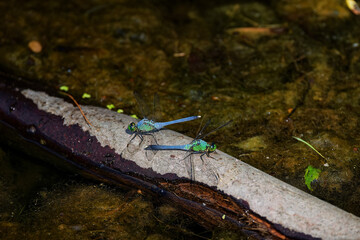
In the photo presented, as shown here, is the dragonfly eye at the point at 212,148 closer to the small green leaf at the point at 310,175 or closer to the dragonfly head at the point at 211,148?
the dragonfly head at the point at 211,148

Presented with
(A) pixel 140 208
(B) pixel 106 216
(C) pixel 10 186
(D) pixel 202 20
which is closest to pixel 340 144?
(A) pixel 140 208

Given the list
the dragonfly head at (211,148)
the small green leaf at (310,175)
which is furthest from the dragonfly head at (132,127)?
the small green leaf at (310,175)

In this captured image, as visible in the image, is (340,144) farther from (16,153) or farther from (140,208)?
(16,153)

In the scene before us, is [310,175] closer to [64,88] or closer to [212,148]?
[212,148]

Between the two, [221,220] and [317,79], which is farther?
[317,79]

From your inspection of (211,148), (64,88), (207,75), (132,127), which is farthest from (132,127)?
(207,75)

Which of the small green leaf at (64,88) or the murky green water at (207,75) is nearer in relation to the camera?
the murky green water at (207,75)
